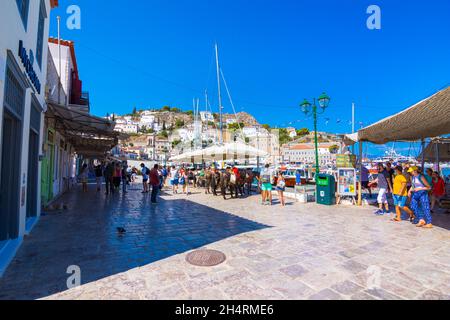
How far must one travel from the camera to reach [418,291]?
9.76 feet

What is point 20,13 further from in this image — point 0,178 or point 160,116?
point 160,116

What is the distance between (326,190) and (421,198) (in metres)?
3.65

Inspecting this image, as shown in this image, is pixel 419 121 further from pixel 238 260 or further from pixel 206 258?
pixel 206 258

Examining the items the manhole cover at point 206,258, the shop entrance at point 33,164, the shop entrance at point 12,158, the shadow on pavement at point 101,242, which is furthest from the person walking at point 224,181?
the shop entrance at point 12,158

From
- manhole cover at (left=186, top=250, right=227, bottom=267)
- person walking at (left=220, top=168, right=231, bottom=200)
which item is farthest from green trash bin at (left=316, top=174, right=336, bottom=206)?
manhole cover at (left=186, top=250, right=227, bottom=267)

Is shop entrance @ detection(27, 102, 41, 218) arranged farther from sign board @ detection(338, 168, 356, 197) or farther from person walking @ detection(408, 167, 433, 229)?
sign board @ detection(338, 168, 356, 197)

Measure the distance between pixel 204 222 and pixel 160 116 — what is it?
17814cm

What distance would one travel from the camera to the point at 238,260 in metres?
4.01

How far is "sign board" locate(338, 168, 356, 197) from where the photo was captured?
9.69m

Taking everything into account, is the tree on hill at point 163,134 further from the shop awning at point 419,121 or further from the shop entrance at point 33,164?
the shop awning at point 419,121

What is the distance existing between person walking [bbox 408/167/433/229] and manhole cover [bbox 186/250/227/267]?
18.4 ft

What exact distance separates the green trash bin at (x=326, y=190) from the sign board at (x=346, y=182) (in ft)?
0.98

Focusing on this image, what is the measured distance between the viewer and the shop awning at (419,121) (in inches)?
200

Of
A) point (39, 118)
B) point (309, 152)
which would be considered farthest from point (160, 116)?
point (39, 118)
